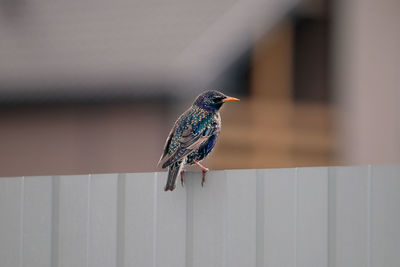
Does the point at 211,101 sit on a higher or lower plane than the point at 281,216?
higher

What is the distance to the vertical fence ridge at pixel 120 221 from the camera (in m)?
3.15

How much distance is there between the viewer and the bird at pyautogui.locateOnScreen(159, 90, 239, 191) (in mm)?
3586

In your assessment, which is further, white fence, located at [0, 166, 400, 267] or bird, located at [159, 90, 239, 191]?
bird, located at [159, 90, 239, 191]

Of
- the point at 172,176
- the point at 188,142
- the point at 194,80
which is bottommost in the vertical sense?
the point at 172,176

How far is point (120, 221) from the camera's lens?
317cm

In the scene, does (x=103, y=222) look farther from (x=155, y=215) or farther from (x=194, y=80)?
(x=194, y=80)

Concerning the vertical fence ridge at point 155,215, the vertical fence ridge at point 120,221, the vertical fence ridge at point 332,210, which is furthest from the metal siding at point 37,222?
the vertical fence ridge at point 332,210

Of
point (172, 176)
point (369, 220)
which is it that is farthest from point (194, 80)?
point (369, 220)

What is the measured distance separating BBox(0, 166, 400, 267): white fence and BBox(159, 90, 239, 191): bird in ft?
1.16

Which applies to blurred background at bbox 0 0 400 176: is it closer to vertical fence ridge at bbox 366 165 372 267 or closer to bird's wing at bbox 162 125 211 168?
bird's wing at bbox 162 125 211 168

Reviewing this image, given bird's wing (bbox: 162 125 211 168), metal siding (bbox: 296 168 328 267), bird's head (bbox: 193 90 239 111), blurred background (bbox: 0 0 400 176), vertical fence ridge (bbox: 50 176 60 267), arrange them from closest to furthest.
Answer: metal siding (bbox: 296 168 328 267) → vertical fence ridge (bbox: 50 176 60 267) → bird's wing (bbox: 162 125 211 168) → bird's head (bbox: 193 90 239 111) → blurred background (bbox: 0 0 400 176)

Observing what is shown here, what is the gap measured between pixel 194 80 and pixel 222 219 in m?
3.71

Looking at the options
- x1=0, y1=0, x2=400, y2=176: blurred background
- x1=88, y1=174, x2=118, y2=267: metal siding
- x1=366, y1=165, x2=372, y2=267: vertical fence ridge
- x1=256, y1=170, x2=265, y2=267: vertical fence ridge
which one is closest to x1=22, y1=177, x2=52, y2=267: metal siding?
x1=88, y1=174, x2=118, y2=267: metal siding

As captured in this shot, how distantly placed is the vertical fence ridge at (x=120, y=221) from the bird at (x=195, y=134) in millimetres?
319
